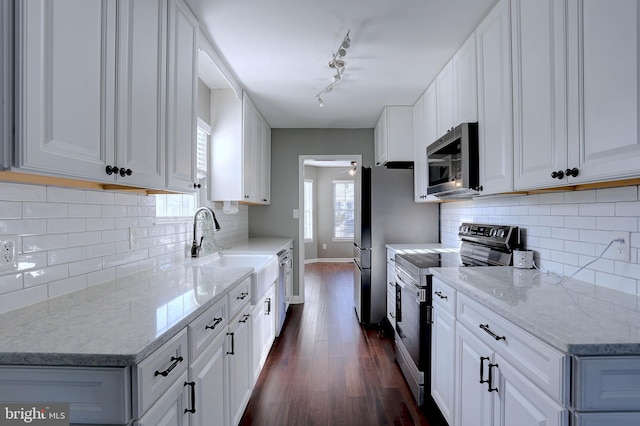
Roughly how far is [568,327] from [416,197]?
241cm

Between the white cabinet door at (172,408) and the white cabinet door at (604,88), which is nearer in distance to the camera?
the white cabinet door at (172,408)

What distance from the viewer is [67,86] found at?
943 mm

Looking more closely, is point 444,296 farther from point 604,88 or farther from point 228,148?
point 228,148

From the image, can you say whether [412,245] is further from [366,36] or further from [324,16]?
[324,16]

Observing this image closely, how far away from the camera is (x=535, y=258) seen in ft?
6.00

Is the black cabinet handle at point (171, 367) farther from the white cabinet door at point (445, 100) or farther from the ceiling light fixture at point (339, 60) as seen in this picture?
the white cabinet door at point (445, 100)

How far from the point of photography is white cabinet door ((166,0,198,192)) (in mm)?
1600

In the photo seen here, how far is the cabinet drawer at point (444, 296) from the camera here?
5.42 ft

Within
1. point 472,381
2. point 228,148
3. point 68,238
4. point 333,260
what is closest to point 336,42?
point 228,148

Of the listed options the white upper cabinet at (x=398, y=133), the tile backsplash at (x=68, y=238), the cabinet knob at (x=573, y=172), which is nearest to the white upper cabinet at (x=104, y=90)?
the tile backsplash at (x=68, y=238)

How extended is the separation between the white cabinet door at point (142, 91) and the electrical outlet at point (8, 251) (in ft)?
1.27

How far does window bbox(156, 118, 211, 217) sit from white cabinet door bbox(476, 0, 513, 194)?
1.95 meters

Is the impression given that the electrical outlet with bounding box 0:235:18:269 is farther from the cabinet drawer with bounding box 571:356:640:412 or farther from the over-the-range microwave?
the over-the-range microwave

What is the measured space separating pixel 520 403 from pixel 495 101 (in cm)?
153
